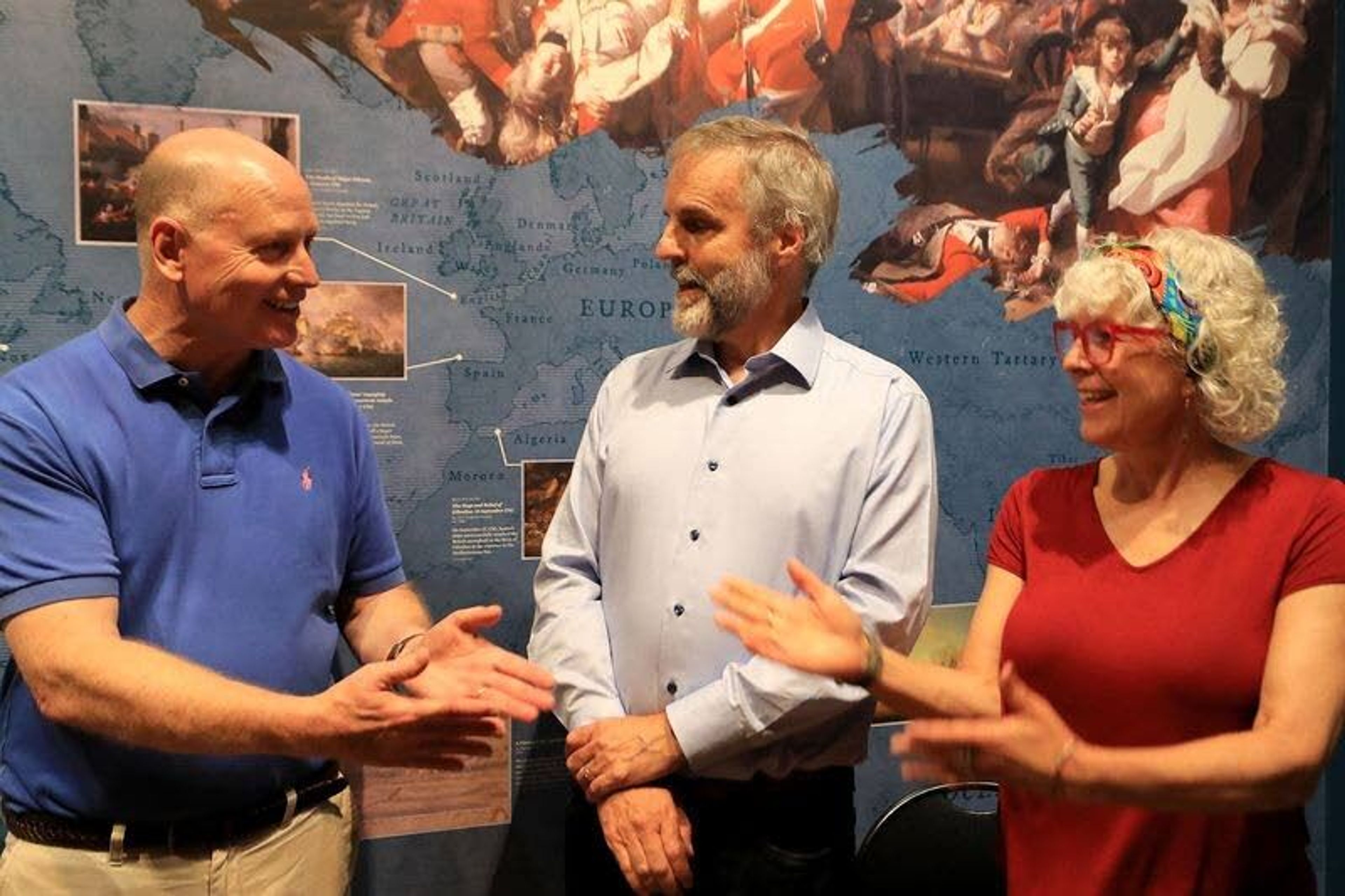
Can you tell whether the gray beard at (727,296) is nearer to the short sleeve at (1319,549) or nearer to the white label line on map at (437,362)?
the white label line on map at (437,362)

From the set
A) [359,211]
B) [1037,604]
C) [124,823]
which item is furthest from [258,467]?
[1037,604]

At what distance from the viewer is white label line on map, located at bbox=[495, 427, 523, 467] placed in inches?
106

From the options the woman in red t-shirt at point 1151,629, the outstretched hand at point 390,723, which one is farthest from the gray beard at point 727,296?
the outstretched hand at point 390,723

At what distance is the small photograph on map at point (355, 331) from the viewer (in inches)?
98.8

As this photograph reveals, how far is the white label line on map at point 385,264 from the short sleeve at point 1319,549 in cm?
165

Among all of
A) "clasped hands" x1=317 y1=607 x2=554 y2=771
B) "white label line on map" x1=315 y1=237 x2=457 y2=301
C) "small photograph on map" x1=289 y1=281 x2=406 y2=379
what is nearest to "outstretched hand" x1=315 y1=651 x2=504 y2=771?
"clasped hands" x1=317 y1=607 x2=554 y2=771

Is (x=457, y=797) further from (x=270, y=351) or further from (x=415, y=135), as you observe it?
(x=415, y=135)

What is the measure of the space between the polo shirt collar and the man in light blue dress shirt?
790 millimetres

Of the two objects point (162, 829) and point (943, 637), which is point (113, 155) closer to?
point (162, 829)

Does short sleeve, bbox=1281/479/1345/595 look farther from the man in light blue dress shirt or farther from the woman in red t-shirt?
the man in light blue dress shirt

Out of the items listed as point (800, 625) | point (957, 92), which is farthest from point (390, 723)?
point (957, 92)

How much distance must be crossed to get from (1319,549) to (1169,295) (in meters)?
0.42

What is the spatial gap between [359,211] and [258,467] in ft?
2.48

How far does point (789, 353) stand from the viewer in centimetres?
233
